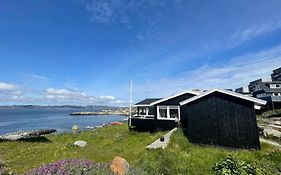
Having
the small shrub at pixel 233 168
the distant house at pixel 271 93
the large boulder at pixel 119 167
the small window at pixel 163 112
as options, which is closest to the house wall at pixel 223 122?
the small shrub at pixel 233 168

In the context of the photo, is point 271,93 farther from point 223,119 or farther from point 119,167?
point 119,167

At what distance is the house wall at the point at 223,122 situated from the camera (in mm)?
17688

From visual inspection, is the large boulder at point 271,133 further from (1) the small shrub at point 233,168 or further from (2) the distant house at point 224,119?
(1) the small shrub at point 233,168

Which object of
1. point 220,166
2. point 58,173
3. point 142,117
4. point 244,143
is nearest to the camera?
point 58,173

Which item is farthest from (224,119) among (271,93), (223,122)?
(271,93)

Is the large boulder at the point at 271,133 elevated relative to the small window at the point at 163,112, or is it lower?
lower

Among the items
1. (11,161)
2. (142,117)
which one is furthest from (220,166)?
(142,117)

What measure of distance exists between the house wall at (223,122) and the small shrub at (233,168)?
6.25m

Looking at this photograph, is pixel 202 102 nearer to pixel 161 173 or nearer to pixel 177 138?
pixel 177 138

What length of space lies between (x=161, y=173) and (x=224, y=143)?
943 cm

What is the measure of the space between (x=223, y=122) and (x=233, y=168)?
750cm

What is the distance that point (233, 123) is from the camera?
59.7 ft

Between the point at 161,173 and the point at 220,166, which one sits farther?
the point at 220,166

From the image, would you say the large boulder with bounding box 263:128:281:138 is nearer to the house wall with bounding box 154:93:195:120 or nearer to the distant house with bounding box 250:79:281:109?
the house wall with bounding box 154:93:195:120
